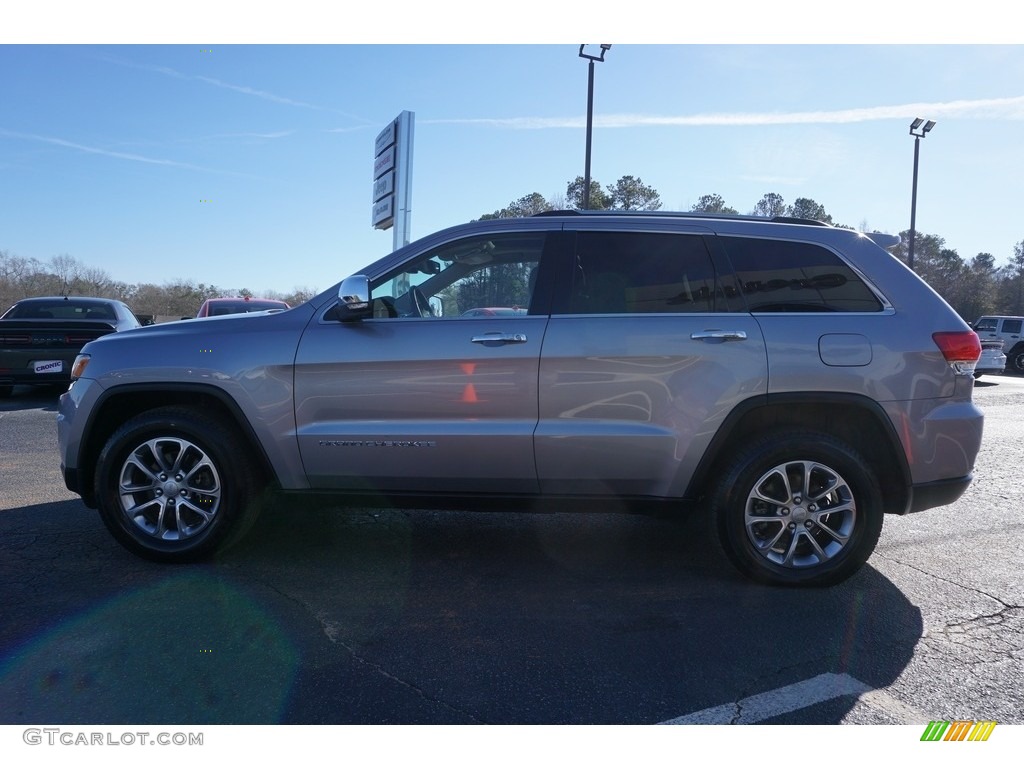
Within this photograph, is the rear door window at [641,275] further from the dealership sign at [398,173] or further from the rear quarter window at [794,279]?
the dealership sign at [398,173]

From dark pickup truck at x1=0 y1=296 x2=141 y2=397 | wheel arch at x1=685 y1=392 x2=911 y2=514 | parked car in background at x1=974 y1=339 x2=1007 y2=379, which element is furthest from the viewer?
parked car in background at x1=974 y1=339 x2=1007 y2=379

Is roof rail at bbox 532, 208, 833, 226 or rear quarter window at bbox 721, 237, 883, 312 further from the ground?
roof rail at bbox 532, 208, 833, 226

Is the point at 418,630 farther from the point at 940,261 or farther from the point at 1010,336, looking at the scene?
the point at 940,261

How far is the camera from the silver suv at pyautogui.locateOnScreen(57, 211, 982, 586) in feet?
13.5

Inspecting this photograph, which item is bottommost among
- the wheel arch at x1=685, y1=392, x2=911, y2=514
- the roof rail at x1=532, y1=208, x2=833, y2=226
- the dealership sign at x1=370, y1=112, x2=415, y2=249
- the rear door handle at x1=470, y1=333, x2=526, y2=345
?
the wheel arch at x1=685, y1=392, x2=911, y2=514

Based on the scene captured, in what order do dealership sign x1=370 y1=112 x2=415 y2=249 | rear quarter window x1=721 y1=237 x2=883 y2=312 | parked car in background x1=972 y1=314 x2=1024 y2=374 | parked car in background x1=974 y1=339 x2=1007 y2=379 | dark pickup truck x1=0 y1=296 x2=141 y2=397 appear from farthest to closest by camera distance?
parked car in background x1=972 y1=314 x2=1024 y2=374 → parked car in background x1=974 y1=339 x2=1007 y2=379 → dealership sign x1=370 y1=112 x2=415 y2=249 → dark pickup truck x1=0 y1=296 x2=141 y2=397 → rear quarter window x1=721 y1=237 x2=883 y2=312

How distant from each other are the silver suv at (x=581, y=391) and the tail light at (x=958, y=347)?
16 mm

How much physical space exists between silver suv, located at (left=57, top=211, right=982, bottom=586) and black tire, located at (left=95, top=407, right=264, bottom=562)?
0.01 metres

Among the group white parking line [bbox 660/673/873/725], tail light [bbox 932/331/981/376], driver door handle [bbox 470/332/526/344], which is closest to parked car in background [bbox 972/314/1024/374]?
tail light [bbox 932/331/981/376]

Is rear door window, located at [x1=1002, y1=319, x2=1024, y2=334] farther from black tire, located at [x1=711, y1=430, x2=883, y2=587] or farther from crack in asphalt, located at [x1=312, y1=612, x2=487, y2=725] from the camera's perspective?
crack in asphalt, located at [x1=312, y1=612, x2=487, y2=725]

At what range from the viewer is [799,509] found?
4.18 m

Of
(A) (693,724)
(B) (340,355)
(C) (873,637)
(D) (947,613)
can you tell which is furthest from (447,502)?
(D) (947,613)

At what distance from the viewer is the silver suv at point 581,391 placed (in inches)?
162

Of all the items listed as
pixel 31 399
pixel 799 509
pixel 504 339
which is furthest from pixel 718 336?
pixel 31 399
